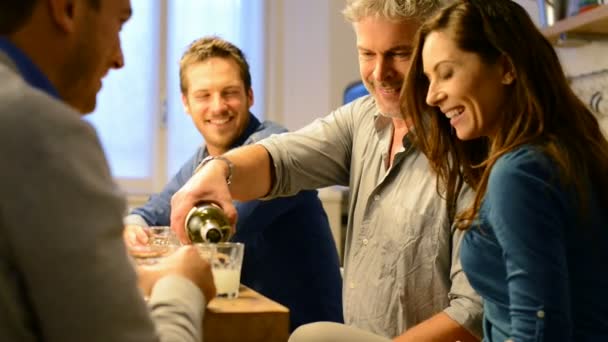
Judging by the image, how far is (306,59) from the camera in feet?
13.2

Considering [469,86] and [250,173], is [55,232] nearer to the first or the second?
[469,86]

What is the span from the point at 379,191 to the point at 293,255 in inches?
15.2

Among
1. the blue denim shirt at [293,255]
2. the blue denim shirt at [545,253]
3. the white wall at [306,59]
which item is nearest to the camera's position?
the blue denim shirt at [545,253]

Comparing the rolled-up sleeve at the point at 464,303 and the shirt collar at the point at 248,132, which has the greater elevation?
the shirt collar at the point at 248,132

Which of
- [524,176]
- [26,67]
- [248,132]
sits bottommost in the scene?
[248,132]

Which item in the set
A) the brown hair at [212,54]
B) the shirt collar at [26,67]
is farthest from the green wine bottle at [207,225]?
the brown hair at [212,54]

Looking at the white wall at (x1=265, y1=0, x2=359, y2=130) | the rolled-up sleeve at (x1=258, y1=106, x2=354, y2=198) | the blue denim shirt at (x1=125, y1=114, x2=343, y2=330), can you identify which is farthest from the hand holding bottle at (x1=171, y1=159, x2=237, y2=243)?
the white wall at (x1=265, y1=0, x2=359, y2=130)

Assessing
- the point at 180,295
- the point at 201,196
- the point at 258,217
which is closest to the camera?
the point at 180,295

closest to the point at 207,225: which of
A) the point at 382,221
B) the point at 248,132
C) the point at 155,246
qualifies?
the point at 155,246

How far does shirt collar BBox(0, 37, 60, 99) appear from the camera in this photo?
70 cm

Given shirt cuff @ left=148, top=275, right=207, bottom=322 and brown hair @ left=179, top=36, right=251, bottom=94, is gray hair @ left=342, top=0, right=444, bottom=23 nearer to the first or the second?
brown hair @ left=179, top=36, right=251, bottom=94

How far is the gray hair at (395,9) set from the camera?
5.37ft

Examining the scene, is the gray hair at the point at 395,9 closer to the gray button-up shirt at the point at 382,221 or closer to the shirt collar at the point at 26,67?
the gray button-up shirt at the point at 382,221

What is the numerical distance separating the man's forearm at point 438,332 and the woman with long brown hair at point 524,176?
0.18 meters
